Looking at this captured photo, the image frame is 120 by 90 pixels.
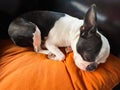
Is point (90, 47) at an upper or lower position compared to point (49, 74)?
upper

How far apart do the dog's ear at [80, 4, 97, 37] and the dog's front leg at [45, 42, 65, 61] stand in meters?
0.20

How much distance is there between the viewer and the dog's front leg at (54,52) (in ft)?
4.14

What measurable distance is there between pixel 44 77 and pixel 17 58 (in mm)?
223

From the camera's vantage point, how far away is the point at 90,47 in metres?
1.12

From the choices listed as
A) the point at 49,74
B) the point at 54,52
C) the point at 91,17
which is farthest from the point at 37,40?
the point at 91,17

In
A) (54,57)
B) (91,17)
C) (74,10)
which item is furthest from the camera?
(74,10)

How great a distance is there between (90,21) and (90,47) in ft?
0.41

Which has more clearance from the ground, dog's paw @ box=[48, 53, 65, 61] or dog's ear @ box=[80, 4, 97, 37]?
dog's ear @ box=[80, 4, 97, 37]

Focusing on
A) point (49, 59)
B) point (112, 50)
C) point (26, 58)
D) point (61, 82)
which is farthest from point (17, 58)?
point (112, 50)

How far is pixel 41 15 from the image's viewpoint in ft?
4.57

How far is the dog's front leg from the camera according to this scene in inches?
49.6

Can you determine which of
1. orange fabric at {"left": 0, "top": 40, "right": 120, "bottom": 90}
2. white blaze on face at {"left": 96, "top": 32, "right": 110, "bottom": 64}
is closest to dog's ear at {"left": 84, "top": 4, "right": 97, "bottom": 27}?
white blaze on face at {"left": 96, "top": 32, "right": 110, "bottom": 64}

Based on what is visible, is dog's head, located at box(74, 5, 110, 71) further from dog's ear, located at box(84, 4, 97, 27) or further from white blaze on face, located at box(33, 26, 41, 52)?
white blaze on face, located at box(33, 26, 41, 52)

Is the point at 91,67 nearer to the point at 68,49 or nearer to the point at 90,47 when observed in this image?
the point at 90,47
